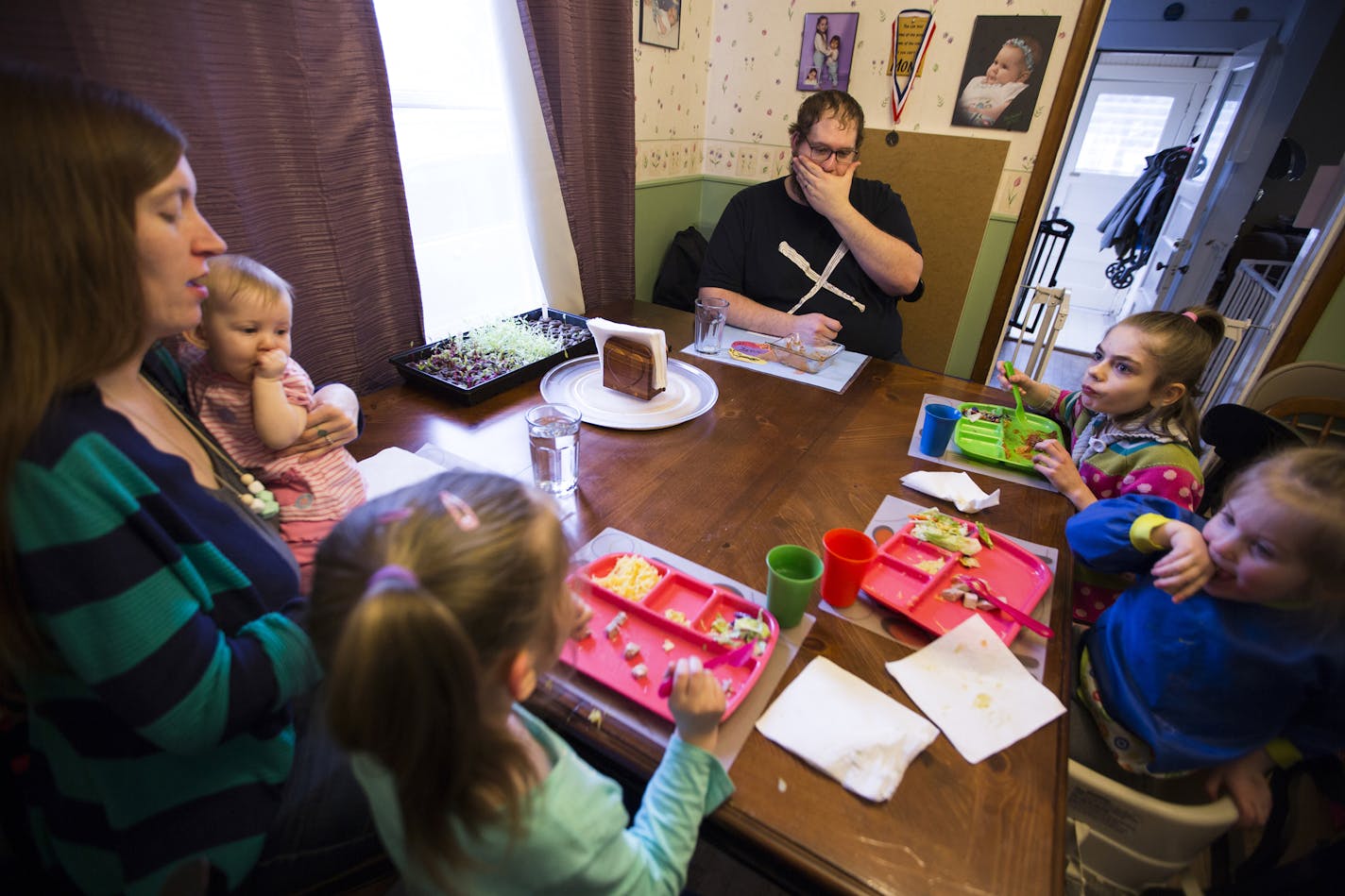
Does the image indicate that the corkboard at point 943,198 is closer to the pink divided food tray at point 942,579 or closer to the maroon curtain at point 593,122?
the maroon curtain at point 593,122

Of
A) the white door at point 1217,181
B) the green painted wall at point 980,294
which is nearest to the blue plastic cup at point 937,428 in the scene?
the green painted wall at point 980,294

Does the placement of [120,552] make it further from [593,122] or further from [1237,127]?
[1237,127]

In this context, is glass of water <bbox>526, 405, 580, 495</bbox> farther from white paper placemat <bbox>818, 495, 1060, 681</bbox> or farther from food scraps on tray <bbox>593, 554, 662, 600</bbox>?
white paper placemat <bbox>818, 495, 1060, 681</bbox>

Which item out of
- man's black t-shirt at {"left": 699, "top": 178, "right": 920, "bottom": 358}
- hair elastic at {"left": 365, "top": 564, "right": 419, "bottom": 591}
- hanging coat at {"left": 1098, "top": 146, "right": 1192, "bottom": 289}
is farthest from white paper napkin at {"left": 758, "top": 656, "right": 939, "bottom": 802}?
hanging coat at {"left": 1098, "top": 146, "right": 1192, "bottom": 289}

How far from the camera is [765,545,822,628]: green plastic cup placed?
82 centimetres

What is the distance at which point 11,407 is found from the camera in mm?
562

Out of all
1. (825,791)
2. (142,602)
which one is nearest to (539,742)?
(825,791)

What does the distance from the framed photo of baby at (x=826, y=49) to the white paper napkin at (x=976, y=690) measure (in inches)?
101

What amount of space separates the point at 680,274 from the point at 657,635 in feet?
7.05

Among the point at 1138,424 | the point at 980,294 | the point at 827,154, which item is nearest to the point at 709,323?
the point at 827,154

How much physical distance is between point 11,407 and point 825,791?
35.0 inches

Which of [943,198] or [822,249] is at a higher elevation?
[943,198]

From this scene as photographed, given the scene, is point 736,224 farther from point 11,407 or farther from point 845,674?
point 11,407

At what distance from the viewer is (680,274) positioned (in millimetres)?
2711
